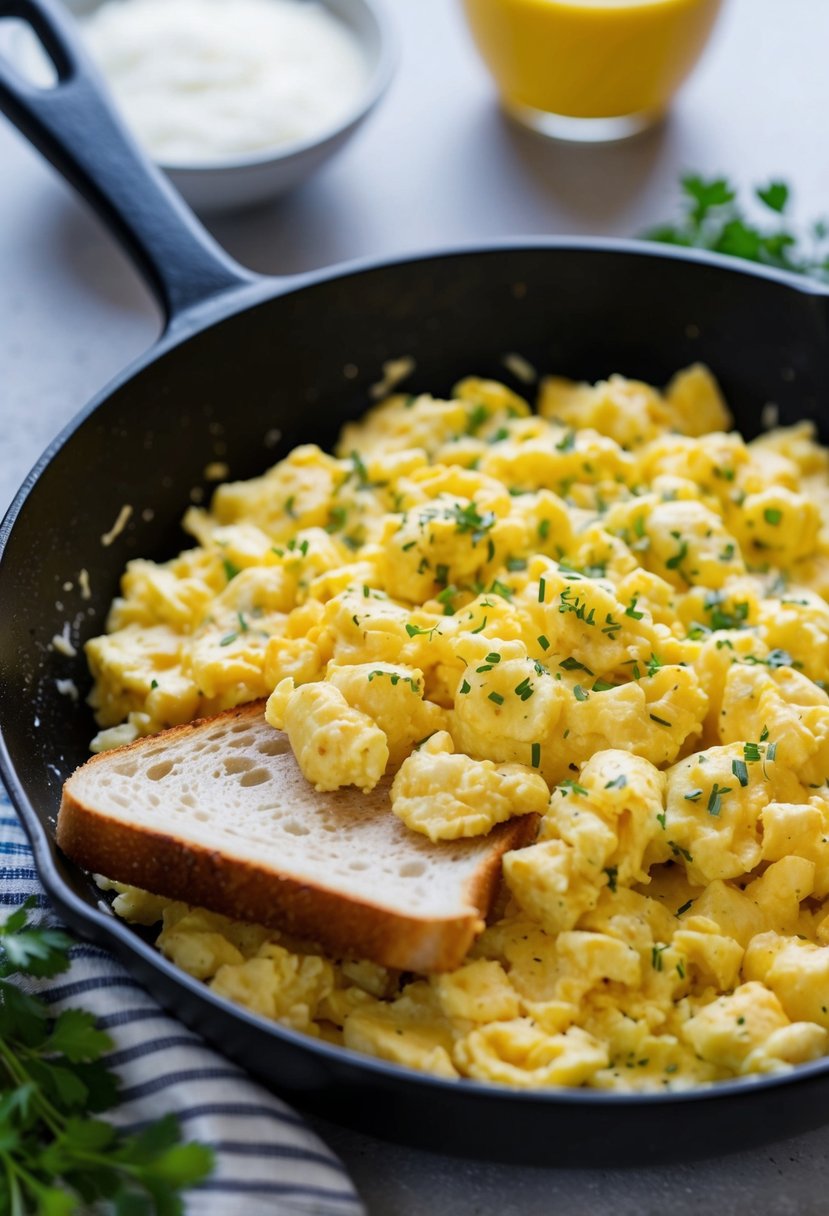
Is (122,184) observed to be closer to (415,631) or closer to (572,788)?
Answer: (415,631)

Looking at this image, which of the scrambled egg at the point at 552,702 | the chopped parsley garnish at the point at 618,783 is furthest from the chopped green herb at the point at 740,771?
the chopped parsley garnish at the point at 618,783

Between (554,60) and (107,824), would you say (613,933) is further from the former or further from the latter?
(554,60)

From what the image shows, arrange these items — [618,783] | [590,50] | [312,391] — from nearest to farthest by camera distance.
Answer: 1. [618,783]
2. [312,391]
3. [590,50]

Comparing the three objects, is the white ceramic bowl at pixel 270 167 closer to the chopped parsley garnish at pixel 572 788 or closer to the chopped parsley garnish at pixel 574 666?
the chopped parsley garnish at pixel 574 666

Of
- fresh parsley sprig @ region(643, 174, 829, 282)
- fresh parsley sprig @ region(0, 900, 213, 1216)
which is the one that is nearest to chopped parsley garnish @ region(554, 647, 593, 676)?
fresh parsley sprig @ region(0, 900, 213, 1216)

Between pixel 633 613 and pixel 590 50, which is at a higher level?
pixel 590 50

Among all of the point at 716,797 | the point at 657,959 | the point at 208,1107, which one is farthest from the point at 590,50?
the point at 208,1107

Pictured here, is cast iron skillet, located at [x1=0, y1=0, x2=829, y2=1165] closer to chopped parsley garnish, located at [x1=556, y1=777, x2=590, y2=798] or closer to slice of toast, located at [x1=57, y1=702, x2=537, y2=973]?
slice of toast, located at [x1=57, y1=702, x2=537, y2=973]
